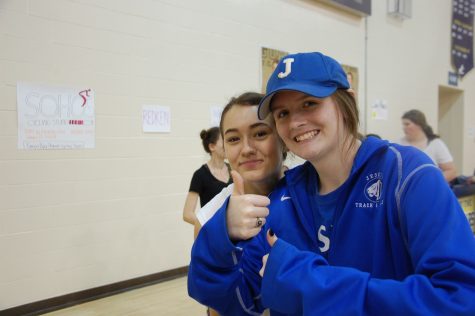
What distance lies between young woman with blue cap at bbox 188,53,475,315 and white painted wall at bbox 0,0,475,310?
269 cm

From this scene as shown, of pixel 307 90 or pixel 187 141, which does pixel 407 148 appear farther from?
pixel 187 141

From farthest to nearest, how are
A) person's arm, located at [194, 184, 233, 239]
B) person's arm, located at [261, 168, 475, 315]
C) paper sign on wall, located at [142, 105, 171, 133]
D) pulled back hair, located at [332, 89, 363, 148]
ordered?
1. paper sign on wall, located at [142, 105, 171, 133]
2. person's arm, located at [194, 184, 233, 239]
3. pulled back hair, located at [332, 89, 363, 148]
4. person's arm, located at [261, 168, 475, 315]

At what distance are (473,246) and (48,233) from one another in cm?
331

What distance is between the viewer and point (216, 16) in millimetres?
4348

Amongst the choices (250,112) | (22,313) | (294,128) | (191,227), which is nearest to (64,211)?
(22,313)

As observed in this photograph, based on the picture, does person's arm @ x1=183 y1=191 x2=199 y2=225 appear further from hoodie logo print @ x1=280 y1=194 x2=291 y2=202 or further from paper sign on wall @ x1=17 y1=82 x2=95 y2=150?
hoodie logo print @ x1=280 y1=194 x2=291 y2=202

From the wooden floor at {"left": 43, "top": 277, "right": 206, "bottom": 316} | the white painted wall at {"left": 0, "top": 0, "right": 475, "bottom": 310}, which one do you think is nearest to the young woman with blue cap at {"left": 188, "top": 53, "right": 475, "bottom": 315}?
the wooden floor at {"left": 43, "top": 277, "right": 206, "bottom": 316}

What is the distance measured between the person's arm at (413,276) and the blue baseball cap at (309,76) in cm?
32

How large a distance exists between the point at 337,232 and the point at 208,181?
220 cm

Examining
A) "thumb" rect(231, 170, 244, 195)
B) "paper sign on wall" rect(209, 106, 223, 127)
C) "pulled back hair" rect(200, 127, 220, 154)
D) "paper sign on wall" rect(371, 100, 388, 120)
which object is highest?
"paper sign on wall" rect(371, 100, 388, 120)

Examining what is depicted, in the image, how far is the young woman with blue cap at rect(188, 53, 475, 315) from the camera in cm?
75

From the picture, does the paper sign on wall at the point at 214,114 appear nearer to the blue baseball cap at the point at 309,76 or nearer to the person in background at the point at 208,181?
the person in background at the point at 208,181

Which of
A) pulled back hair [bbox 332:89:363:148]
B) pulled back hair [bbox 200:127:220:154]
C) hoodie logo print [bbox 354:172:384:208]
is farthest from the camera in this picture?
pulled back hair [bbox 200:127:220:154]

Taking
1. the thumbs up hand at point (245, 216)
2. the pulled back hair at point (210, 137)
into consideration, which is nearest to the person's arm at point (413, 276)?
the thumbs up hand at point (245, 216)
